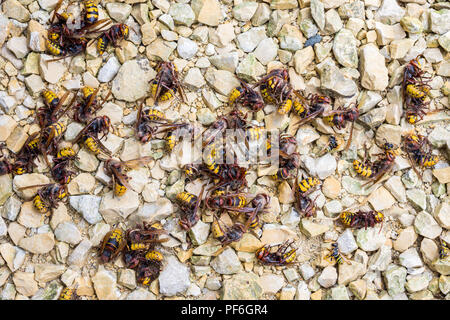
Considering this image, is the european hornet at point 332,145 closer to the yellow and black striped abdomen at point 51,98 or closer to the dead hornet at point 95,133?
the dead hornet at point 95,133

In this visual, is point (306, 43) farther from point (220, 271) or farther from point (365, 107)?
point (220, 271)

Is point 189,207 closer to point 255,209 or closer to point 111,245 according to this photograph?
point 255,209

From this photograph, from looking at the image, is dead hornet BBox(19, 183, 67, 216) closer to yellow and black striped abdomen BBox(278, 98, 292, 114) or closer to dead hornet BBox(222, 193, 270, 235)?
dead hornet BBox(222, 193, 270, 235)

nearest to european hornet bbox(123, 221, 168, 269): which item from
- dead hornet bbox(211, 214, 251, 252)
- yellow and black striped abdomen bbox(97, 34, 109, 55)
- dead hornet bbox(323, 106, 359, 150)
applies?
dead hornet bbox(211, 214, 251, 252)

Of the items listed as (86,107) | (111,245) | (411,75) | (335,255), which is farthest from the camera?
(411,75)

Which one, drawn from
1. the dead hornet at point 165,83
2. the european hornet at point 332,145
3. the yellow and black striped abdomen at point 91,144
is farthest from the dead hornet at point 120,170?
the european hornet at point 332,145

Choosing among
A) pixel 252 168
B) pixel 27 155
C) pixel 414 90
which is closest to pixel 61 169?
pixel 27 155

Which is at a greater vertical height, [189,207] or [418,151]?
[418,151]

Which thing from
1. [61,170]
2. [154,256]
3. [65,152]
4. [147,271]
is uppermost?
[65,152]
